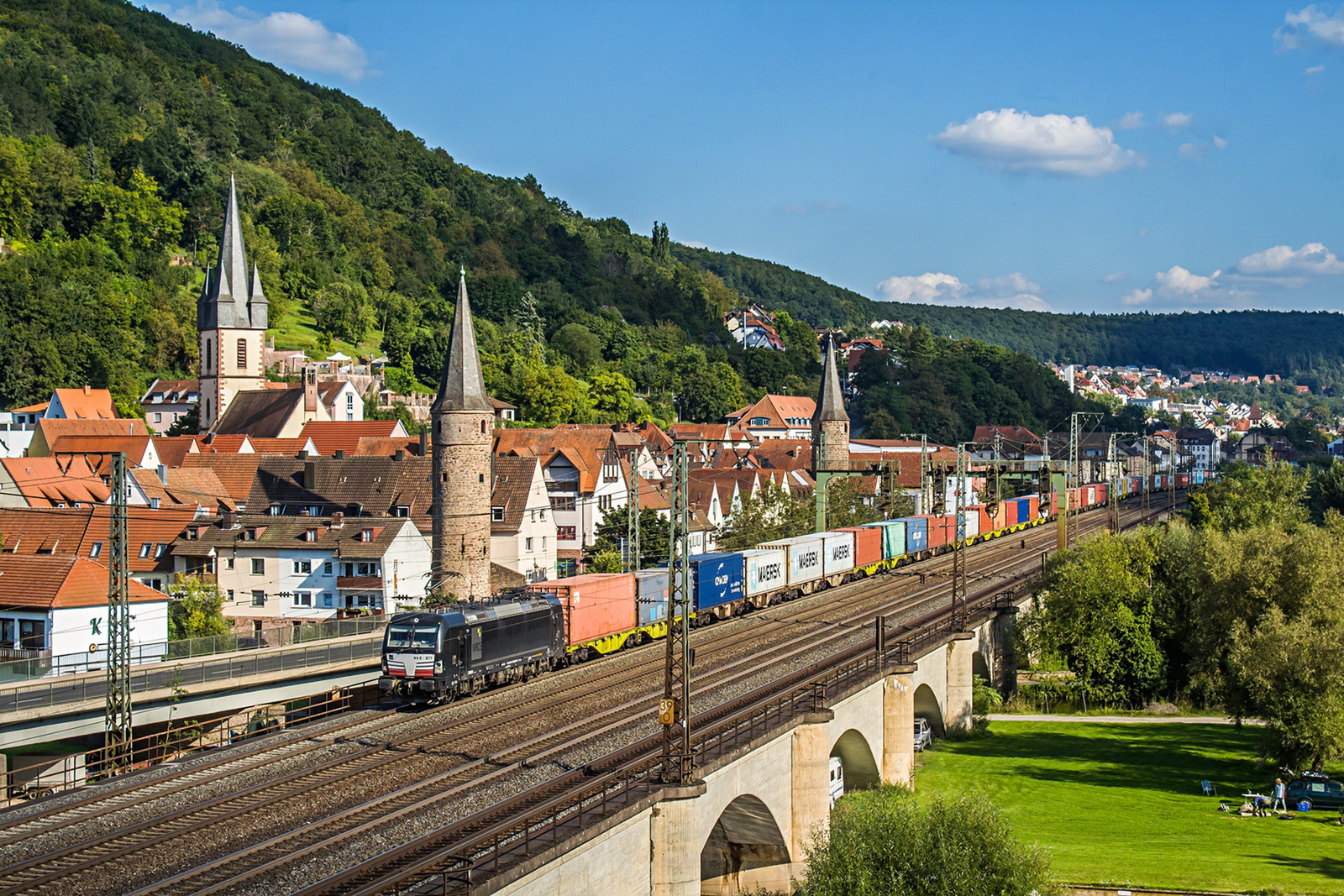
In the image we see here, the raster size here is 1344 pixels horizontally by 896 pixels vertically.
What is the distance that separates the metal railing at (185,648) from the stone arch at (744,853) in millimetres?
17620

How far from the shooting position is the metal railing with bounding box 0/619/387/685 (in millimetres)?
35000

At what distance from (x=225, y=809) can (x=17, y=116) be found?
160m

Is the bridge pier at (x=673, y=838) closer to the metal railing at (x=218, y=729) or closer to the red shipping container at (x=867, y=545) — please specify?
the metal railing at (x=218, y=729)

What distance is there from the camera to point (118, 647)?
3184 centimetres

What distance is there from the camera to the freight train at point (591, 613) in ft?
113

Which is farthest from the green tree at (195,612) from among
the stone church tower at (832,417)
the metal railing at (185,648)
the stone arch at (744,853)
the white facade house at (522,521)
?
the stone church tower at (832,417)

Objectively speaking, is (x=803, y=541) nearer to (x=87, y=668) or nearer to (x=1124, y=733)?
(x=1124, y=733)

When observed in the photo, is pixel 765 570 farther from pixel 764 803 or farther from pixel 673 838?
pixel 673 838

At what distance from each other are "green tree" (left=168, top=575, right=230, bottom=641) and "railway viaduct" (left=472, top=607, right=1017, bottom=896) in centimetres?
2702

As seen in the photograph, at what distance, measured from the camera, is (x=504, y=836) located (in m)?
21.1

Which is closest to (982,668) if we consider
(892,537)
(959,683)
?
(959,683)

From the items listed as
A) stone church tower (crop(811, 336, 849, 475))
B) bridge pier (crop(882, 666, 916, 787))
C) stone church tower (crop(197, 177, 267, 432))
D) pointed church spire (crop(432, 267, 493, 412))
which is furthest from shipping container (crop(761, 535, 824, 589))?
stone church tower (crop(197, 177, 267, 432))

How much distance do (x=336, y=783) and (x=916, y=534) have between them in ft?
189

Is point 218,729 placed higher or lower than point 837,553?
lower
